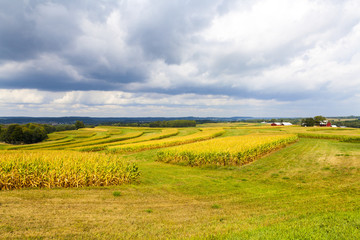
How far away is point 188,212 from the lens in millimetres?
7695

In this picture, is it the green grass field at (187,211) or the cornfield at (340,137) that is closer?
the green grass field at (187,211)

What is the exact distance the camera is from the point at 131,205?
8.02 meters

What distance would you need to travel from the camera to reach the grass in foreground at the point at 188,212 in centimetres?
Answer: 551

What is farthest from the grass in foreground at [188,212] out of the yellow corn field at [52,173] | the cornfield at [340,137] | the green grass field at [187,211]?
the cornfield at [340,137]

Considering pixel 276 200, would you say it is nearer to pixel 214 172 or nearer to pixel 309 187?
pixel 309 187

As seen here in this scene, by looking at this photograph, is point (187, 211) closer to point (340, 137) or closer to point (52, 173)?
point (52, 173)

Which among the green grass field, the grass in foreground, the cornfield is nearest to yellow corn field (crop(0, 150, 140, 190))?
the green grass field

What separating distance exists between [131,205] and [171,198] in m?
2.28

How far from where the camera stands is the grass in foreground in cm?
551

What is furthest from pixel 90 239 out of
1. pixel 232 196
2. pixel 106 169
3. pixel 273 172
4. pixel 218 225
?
pixel 273 172

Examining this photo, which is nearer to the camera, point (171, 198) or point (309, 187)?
point (171, 198)

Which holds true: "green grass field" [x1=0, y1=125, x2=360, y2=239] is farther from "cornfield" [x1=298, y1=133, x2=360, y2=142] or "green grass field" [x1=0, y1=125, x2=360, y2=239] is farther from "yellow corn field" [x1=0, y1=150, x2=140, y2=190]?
"cornfield" [x1=298, y1=133, x2=360, y2=142]

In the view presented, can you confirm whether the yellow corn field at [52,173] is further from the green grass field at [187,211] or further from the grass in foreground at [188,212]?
the grass in foreground at [188,212]

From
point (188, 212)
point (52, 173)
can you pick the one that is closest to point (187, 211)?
point (188, 212)
